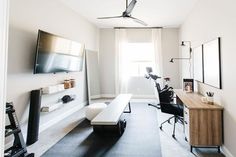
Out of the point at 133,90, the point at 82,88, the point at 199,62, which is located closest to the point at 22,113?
the point at 82,88

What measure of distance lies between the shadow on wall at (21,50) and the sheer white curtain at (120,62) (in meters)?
4.13

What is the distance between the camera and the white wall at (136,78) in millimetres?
7211

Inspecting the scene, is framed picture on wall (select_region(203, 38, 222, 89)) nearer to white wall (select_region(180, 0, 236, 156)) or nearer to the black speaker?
white wall (select_region(180, 0, 236, 156))

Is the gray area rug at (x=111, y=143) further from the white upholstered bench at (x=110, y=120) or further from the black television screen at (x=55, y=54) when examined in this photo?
the black television screen at (x=55, y=54)

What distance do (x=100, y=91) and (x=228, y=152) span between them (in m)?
5.48

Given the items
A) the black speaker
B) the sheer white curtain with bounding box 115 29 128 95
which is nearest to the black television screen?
the black speaker

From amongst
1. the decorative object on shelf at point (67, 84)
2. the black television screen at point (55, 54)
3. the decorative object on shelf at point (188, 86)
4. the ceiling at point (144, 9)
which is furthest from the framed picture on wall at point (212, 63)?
the decorative object on shelf at point (67, 84)

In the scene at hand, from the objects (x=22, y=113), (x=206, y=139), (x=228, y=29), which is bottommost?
(x=206, y=139)

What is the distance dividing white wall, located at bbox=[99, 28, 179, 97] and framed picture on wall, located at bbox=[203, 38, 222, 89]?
3.61 meters

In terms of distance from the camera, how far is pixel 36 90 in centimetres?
329

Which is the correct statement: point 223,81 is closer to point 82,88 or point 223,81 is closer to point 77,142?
point 77,142

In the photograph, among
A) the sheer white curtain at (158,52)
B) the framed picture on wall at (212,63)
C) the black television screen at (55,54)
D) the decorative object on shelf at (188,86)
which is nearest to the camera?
the framed picture on wall at (212,63)

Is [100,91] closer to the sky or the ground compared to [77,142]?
closer to the sky

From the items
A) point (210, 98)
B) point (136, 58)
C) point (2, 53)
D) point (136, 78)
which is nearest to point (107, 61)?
point (136, 58)
